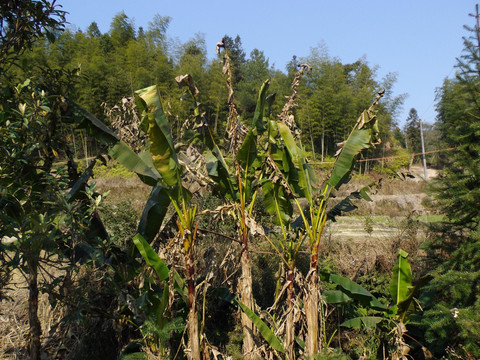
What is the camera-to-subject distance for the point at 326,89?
2588 centimetres

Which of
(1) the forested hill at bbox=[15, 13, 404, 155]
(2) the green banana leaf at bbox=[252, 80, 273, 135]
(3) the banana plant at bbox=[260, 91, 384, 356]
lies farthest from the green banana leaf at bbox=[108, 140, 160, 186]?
(1) the forested hill at bbox=[15, 13, 404, 155]

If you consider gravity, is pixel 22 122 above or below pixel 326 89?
below

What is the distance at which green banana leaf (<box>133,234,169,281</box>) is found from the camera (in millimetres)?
4410

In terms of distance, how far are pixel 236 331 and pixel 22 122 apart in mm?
4133

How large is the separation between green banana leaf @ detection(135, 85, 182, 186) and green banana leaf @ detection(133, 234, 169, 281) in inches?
25.3

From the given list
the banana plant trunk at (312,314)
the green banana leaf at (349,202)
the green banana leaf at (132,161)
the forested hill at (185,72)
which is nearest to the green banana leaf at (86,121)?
the green banana leaf at (132,161)

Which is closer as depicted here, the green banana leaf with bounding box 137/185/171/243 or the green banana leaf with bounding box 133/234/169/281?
the green banana leaf with bounding box 133/234/169/281

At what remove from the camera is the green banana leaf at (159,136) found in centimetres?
428

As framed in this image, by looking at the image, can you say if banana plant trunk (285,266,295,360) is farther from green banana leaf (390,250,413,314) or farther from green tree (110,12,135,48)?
green tree (110,12,135,48)

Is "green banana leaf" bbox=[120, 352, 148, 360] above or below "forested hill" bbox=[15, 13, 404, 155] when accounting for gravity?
below

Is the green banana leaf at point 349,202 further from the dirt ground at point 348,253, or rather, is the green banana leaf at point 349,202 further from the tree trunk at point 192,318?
the tree trunk at point 192,318

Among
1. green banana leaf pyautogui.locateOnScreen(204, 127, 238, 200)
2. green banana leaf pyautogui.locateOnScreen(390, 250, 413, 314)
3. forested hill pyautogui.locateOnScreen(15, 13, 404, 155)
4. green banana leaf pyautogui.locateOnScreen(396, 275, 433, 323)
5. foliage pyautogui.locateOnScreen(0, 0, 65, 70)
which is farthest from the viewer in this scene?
forested hill pyautogui.locateOnScreen(15, 13, 404, 155)

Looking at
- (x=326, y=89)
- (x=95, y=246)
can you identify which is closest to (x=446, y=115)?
(x=95, y=246)

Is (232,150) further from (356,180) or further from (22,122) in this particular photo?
(356,180)
